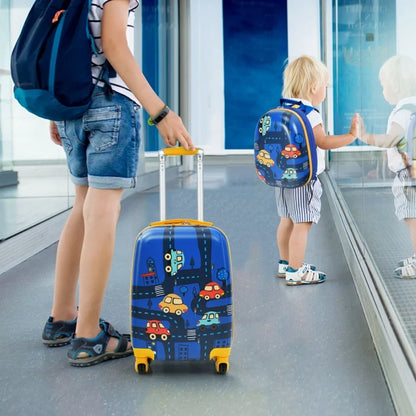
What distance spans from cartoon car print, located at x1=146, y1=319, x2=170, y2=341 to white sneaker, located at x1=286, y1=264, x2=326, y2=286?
124 centimetres

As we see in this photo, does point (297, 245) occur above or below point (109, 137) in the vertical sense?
below

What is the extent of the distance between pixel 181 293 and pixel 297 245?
1.31 metres

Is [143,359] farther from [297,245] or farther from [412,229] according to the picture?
[297,245]

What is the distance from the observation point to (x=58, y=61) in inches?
71.9

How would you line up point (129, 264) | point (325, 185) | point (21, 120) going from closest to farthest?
point (129, 264) < point (21, 120) < point (325, 185)

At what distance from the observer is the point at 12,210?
3541 millimetres

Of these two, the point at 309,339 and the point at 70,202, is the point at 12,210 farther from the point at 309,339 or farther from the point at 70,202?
the point at 309,339

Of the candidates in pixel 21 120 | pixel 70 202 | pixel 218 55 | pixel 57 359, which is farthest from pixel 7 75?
pixel 218 55

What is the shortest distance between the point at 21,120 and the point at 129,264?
1.10 meters

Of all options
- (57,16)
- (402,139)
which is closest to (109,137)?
(57,16)

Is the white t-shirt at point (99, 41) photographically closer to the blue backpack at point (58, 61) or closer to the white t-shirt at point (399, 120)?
the blue backpack at point (58, 61)

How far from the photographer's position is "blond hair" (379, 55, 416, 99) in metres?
1.67

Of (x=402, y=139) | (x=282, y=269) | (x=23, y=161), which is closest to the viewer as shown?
(x=402, y=139)

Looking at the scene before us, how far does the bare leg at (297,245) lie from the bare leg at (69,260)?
1179 mm
